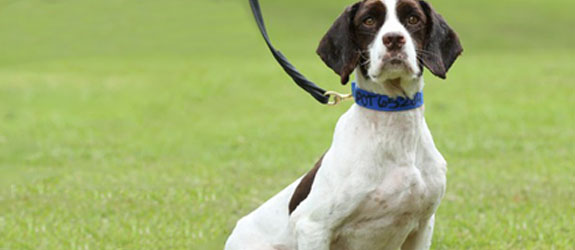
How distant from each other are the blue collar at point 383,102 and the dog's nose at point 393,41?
0.41m

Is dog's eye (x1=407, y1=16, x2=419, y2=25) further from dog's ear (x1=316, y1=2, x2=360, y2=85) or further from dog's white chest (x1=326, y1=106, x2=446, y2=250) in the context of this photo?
dog's white chest (x1=326, y1=106, x2=446, y2=250)

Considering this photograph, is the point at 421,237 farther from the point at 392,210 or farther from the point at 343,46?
the point at 343,46

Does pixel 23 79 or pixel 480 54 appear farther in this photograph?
pixel 480 54

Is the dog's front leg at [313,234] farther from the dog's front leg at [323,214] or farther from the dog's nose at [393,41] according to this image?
the dog's nose at [393,41]

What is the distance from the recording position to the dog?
188 inches

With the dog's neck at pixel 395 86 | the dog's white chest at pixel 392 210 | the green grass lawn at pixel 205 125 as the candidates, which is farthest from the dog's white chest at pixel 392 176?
the green grass lawn at pixel 205 125

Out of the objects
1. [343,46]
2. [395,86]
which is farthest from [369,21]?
[395,86]

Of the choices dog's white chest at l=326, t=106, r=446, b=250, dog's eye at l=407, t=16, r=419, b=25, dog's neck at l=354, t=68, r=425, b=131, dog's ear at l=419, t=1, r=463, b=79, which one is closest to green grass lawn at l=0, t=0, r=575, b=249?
dog's white chest at l=326, t=106, r=446, b=250

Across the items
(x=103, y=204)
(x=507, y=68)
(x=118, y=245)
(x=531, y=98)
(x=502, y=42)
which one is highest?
(x=118, y=245)

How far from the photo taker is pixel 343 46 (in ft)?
16.0

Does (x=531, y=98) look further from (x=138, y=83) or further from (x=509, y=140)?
(x=138, y=83)

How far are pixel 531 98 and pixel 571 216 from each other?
36.1 feet

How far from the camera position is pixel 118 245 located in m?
7.65

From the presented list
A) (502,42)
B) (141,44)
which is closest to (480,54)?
(502,42)
